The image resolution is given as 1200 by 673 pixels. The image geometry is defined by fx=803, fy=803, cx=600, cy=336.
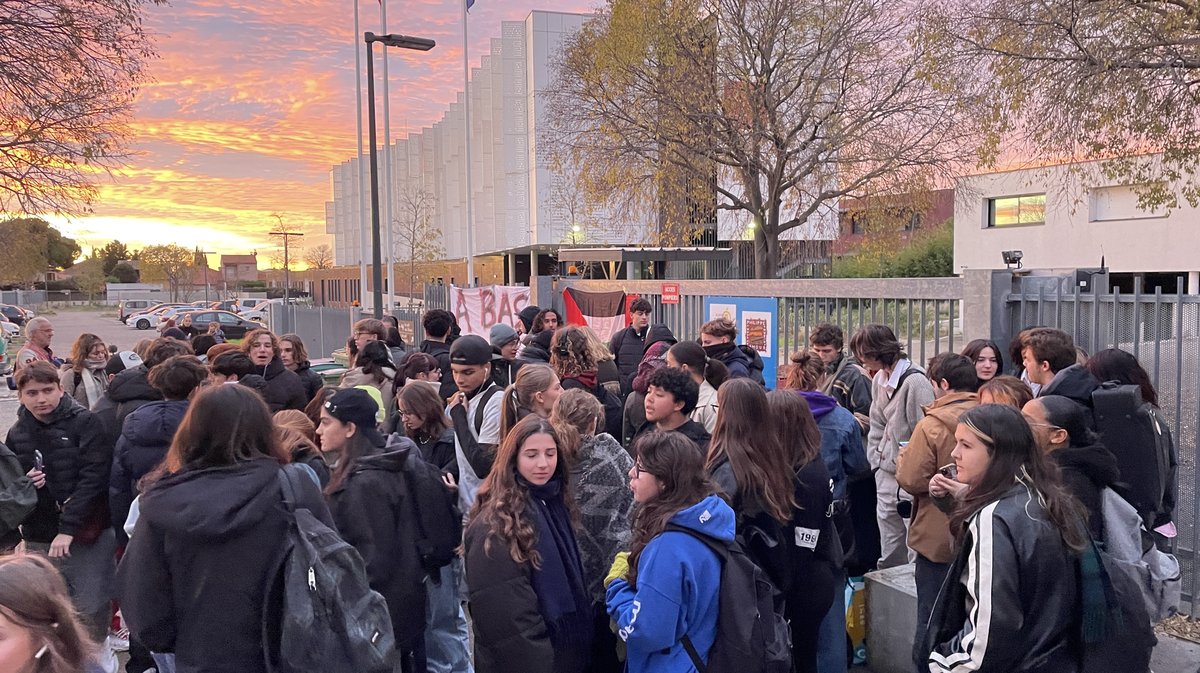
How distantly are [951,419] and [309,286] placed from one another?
106439mm

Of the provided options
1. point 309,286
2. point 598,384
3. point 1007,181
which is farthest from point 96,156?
point 309,286

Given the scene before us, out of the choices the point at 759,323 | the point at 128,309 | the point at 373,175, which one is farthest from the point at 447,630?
the point at 128,309

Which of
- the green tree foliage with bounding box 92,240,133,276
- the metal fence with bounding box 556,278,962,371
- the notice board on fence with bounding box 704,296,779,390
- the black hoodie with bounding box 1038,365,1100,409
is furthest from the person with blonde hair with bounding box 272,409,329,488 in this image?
the green tree foliage with bounding box 92,240,133,276

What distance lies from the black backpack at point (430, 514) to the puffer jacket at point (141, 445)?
1394 mm

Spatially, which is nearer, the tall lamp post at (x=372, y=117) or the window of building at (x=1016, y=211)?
the tall lamp post at (x=372, y=117)

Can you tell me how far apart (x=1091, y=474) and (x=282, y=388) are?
18.6 feet

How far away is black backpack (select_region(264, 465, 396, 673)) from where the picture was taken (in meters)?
2.84

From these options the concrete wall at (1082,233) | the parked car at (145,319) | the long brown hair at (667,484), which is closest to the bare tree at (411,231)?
the parked car at (145,319)

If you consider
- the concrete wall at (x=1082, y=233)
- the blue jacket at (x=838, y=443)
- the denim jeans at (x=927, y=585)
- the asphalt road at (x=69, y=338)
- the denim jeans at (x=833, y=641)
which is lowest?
the asphalt road at (x=69, y=338)

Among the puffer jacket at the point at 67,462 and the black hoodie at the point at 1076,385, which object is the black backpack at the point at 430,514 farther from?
the black hoodie at the point at 1076,385

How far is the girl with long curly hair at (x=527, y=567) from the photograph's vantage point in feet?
9.90

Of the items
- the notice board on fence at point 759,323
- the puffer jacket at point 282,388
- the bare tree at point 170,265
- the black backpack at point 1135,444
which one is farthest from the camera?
the bare tree at point 170,265

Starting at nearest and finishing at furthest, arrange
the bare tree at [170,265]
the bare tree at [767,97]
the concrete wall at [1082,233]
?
the bare tree at [767,97], the concrete wall at [1082,233], the bare tree at [170,265]

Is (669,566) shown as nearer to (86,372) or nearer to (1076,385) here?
(1076,385)
